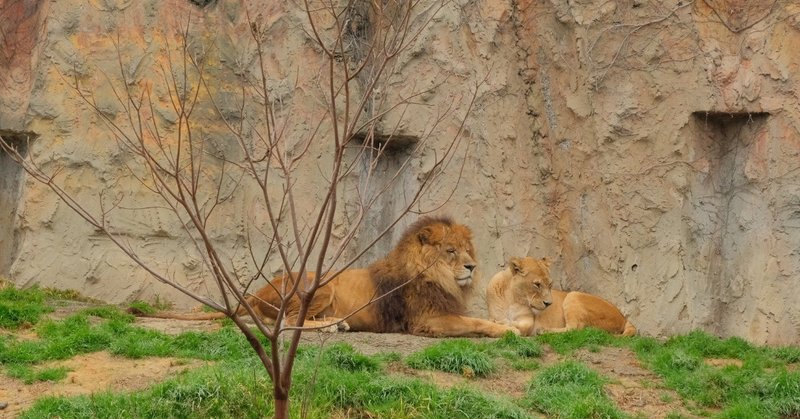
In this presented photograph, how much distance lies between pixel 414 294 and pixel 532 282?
160cm

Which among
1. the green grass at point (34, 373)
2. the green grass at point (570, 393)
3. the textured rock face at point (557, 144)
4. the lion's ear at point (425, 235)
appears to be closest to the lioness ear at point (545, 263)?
the textured rock face at point (557, 144)

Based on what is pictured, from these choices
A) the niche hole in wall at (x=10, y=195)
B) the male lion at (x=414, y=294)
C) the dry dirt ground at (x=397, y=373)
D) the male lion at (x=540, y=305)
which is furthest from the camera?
the niche hole in wall at (x=10, y=195)

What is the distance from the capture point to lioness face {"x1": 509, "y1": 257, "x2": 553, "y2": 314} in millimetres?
12750

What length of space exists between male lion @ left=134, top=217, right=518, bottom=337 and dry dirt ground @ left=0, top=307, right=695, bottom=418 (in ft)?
3.65

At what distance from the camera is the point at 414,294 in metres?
12.1

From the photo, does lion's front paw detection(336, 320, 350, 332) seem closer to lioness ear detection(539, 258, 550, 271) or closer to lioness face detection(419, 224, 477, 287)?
lioness face detection(419, 224, 477, 287)

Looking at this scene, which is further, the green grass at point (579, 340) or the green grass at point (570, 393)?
the green grass at point (579, 340)

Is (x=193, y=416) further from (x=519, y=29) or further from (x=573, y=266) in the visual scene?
(x=519, y=29)

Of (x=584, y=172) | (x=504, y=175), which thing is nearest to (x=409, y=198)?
(x=504, y=175)

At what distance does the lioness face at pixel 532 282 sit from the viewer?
1275 centimetres

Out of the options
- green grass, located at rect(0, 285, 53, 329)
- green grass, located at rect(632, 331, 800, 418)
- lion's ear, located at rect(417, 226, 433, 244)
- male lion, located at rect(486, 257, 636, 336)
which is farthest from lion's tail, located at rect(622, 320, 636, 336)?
green grass, located at rect(0, 285, 53, 329)

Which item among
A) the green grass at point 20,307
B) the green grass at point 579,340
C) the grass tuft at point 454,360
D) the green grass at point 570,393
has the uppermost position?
the green grass at point 20,307

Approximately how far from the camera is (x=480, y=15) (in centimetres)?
1452

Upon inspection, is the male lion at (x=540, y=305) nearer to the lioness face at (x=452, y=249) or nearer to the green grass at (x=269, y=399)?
the lioness face at (x=452, y=249)
